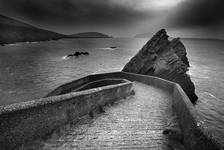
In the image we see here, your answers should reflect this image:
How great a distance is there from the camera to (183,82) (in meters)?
18.5

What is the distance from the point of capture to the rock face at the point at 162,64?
18.6 m

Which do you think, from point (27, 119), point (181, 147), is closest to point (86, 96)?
point (27, 119)

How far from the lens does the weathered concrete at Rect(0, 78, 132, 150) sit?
406 centimetres

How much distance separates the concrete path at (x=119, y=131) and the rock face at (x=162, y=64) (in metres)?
11.5

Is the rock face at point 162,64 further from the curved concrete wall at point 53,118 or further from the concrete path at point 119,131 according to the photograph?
the curved concrete wall at point 53,118

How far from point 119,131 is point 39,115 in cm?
316

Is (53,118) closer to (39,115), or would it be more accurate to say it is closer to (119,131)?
(39,115)

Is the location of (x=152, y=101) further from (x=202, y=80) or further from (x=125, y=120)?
(x=202, y=80)

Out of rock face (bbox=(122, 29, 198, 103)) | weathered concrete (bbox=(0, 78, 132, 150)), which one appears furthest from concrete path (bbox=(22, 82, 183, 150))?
rock face (bbox=(122, 29, 198, 103))

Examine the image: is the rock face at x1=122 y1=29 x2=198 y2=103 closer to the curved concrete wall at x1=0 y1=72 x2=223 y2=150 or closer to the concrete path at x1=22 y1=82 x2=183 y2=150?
the concrete path at x1=22 y1=82 x2=183 y2=150

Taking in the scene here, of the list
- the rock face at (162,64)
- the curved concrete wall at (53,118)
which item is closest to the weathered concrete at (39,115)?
the curved concrete wall at (53,118)

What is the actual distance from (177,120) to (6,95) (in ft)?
82.2

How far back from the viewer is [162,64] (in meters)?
20.5

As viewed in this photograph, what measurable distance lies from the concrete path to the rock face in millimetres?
11544
